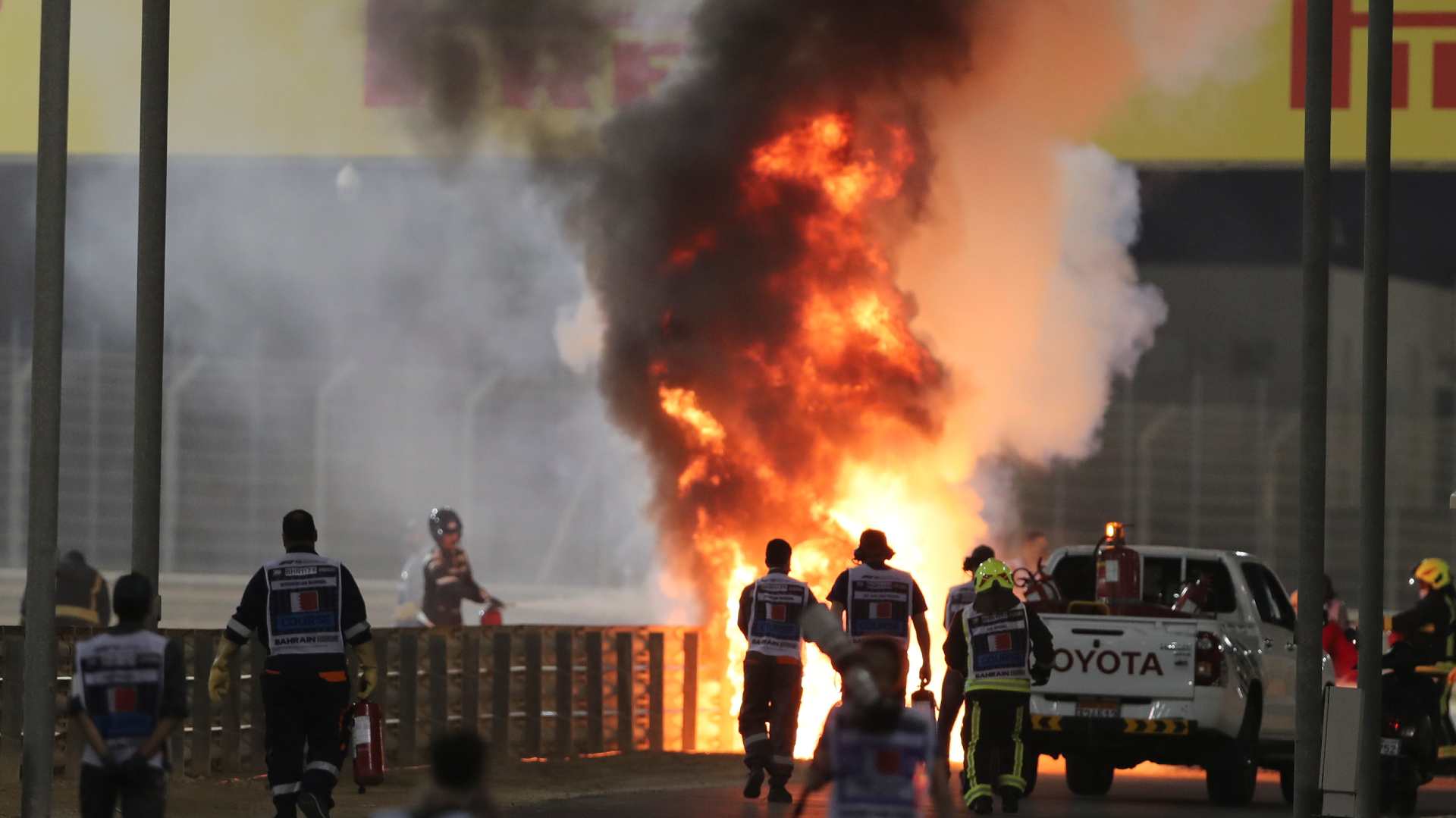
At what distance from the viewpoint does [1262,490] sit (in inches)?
1406

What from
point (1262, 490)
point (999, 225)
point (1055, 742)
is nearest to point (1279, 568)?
point (1262, 490)

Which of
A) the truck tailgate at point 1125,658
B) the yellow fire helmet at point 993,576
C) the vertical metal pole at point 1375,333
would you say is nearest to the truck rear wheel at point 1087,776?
the truck tailgate at point 1125,658

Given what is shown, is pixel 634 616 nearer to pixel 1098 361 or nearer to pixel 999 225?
pixel 1098 361

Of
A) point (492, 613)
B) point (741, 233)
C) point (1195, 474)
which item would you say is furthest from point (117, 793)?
point (1195, 474)

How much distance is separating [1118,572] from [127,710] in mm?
10334

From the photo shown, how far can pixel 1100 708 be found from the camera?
59.8ft

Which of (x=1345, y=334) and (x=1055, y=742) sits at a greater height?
(x=1345, y=334)

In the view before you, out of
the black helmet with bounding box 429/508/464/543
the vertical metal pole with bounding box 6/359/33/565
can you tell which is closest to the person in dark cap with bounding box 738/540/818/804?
the black helmet with bounding box 429/508/464/543

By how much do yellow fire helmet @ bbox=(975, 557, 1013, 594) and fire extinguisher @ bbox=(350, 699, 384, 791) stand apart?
174 inches

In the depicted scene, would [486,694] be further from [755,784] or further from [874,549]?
[874,549]

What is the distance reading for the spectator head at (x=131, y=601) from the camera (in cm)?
1060

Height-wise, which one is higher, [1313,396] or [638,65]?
[638,65]

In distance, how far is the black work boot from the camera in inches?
712

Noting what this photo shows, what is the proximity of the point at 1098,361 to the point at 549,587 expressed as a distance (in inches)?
340
